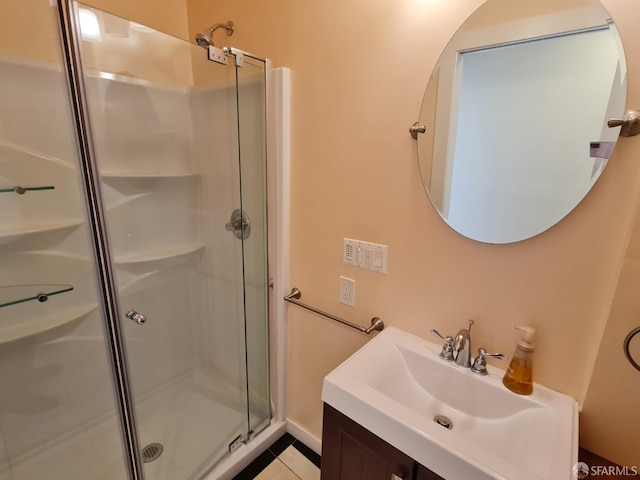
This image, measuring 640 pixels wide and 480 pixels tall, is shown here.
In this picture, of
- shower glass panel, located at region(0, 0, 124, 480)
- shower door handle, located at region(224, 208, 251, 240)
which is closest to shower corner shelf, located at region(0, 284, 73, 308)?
shower glass panel, located at region(0, 0, 124, 480)

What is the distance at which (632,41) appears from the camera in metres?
0.68

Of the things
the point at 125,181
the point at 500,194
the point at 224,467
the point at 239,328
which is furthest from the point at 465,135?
the point at 224,467

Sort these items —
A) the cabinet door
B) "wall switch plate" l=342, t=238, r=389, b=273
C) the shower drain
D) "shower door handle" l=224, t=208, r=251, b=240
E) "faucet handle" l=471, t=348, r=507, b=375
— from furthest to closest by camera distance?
"shower door handle" l=224, t=208, r=251, b=240, the shower drain, "wall switch plate" l=342, t=238, r=389, b=273, "faucet handle" l=471, t=348, r=507, b=375, the cabinet door

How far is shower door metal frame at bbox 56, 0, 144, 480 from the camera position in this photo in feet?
3.08

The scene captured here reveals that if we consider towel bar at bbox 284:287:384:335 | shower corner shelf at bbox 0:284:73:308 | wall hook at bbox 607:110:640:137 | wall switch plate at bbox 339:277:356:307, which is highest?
wall hook at bbox 607:110:640:137

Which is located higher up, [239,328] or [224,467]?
[239,328]

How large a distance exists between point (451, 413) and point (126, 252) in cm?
157

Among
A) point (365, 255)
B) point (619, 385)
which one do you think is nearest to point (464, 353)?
point (619, 385)

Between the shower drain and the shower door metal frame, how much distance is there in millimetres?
137

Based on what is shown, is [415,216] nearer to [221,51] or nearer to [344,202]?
[344,202]

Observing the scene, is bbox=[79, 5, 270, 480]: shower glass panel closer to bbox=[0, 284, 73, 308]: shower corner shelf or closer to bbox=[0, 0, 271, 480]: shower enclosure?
bbox=[0, 0, 271, 480]: shower enclosure

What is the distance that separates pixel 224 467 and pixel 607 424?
147cm

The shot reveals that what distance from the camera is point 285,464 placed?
4.89 feet

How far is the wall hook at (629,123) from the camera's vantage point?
2.23ft
